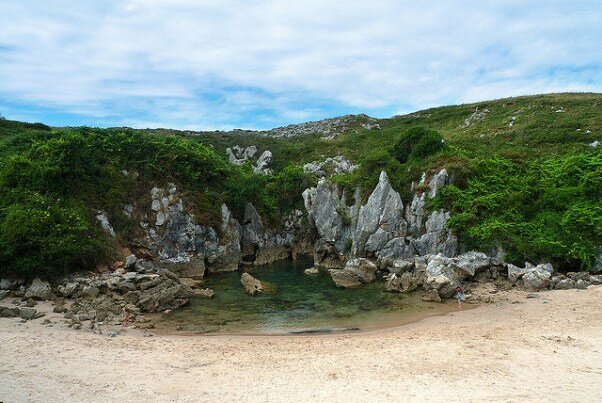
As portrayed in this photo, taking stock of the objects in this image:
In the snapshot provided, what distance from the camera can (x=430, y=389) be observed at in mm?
11039

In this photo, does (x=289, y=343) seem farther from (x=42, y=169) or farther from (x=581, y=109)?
(x=581, y=109)

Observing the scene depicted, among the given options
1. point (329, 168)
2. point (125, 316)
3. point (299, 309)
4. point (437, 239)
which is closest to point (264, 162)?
point (329, 168)

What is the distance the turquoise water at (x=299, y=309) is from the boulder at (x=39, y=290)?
7.76 metres

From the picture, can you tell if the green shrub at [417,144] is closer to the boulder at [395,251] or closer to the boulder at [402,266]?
the boulder at [395,251]

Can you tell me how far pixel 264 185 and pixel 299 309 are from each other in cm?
2396

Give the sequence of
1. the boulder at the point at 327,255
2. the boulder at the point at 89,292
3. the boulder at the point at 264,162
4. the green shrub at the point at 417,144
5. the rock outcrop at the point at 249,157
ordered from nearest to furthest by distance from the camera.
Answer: the boulder at the point at 89,292 < the green shrub at the point at 417,144 < the boulder at the point at 327,255 < the boulder at the point at 264,162 < the rock outcrop at the point at 249,157

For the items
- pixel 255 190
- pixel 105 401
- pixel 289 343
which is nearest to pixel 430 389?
pixel 289 343

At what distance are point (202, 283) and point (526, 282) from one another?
76.4 ft

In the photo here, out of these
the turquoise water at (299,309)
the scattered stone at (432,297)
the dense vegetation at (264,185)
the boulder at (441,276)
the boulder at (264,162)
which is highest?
the boulder at (264,162)

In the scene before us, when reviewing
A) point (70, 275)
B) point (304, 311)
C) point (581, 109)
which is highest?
point (581, 109)

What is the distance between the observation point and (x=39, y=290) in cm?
2209

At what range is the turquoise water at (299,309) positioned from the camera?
19.8 m

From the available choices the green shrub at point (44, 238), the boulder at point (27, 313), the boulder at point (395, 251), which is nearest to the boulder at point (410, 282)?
the boulder at point (395, 251)

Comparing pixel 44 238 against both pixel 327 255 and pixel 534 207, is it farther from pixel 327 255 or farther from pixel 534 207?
pixel 534 207
